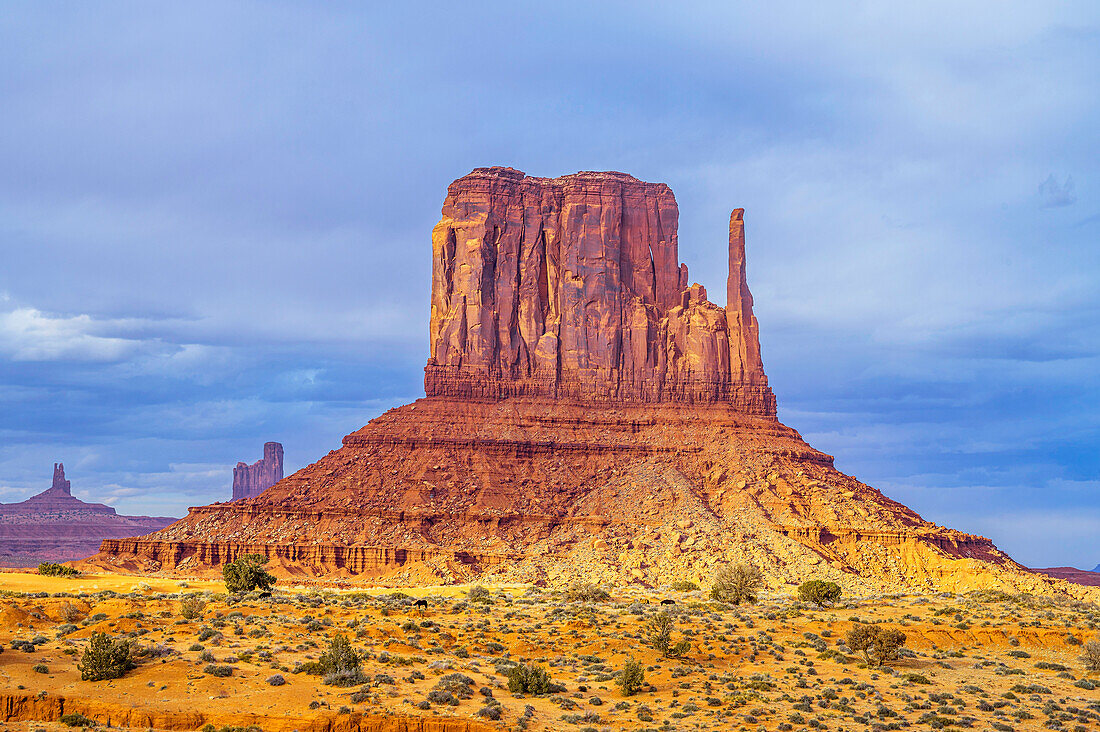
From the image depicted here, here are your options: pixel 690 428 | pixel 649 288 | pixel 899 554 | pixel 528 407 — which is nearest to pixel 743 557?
pixel 899 554

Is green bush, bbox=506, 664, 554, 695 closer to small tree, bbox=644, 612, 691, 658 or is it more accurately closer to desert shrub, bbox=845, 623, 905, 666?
small tree, bbox=644, 612, 691, 658

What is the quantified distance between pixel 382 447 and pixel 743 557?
39.9 metres

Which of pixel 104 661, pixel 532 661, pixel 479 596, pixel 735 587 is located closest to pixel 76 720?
pixel 104 661

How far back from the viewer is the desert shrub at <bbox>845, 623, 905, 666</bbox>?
4297cm

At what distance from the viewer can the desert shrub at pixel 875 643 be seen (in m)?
43.0

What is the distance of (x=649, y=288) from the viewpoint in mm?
136875

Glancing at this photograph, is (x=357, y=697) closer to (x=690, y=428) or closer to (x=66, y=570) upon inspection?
(x=66, y=570)

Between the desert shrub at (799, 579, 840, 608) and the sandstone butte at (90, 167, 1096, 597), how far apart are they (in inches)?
959

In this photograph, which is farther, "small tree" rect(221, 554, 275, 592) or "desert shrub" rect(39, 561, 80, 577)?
"desert shrub" rect(39, 561, 80, 577)

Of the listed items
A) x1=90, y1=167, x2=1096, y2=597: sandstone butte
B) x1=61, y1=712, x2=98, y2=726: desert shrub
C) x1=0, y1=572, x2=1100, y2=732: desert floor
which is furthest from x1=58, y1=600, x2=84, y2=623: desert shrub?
x1=90, y1=167, x2=1096, y2=597: sandstone butte

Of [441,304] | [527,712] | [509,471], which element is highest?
[441,304]

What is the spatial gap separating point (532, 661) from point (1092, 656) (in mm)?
20434

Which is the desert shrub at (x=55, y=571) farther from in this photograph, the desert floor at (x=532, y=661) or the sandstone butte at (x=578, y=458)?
the desert floor at (x=532, y=661)

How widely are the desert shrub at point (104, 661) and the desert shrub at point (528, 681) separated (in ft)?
38.2
